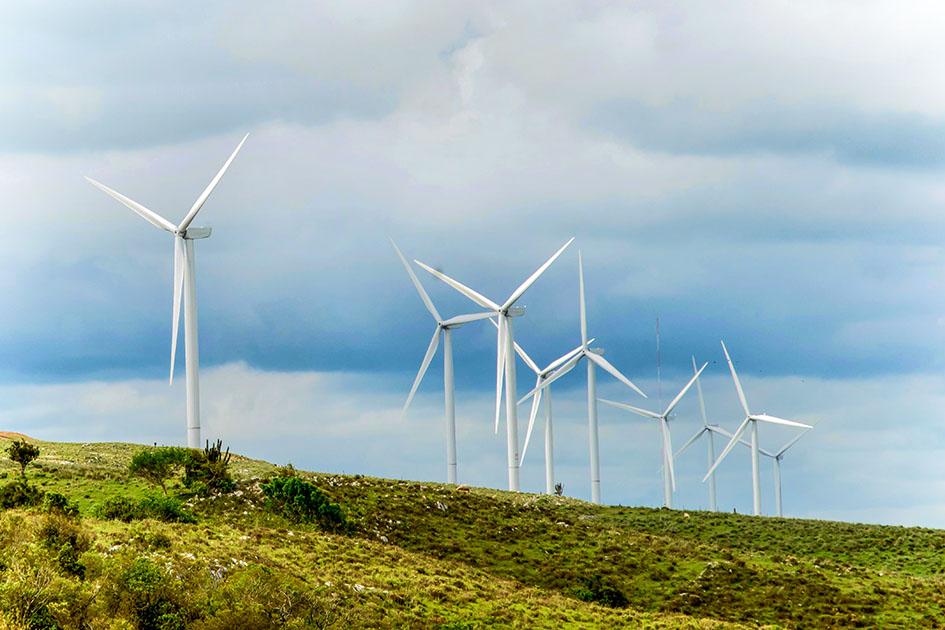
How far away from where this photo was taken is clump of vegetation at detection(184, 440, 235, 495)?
107m

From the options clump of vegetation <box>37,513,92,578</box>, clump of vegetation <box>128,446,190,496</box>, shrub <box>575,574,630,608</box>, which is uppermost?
clump of vegetation <box>128,446,190,496</box>

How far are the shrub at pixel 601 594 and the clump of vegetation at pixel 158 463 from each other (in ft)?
112

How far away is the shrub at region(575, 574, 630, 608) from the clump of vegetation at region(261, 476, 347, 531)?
20.1 m

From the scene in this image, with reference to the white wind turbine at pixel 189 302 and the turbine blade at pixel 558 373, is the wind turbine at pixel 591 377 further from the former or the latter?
the white wind turbine at pixel 189 302

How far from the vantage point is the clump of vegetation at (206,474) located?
107438 mm

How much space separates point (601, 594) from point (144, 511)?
109 ft

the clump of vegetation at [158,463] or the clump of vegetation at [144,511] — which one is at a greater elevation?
the clump of vegetation at [158,463]

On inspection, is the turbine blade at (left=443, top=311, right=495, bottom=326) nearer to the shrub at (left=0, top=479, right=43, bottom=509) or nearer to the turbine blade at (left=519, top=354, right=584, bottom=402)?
the turbine blade at (left=519, top=354, right=584, bottom=402)

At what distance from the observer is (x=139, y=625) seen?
6431 cm

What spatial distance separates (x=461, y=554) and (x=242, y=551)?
94.2 feet

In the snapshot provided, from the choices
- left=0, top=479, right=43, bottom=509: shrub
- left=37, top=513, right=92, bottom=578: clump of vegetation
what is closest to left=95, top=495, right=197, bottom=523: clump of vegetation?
left=0, top=479, right=43, bottom=509: shrub

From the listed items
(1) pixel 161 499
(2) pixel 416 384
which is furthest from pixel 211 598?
(2) pixel 416 384

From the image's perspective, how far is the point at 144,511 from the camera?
91.7 metres

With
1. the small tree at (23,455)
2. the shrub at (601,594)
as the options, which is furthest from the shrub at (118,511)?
the shrub at (601,594)
